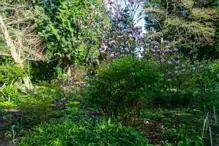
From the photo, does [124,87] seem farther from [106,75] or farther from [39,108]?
[39,108]

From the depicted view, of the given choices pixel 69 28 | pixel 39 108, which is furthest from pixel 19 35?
pixel 39 108

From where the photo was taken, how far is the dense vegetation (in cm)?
326

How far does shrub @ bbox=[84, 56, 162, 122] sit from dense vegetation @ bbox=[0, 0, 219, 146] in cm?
2

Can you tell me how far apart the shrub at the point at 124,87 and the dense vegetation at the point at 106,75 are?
0.02m

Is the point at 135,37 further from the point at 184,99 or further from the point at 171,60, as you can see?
the point at 184,99

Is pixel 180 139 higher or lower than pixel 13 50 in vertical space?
lower

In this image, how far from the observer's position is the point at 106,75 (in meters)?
3.43

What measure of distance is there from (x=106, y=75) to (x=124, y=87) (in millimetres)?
333

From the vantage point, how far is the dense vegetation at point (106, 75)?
326cm

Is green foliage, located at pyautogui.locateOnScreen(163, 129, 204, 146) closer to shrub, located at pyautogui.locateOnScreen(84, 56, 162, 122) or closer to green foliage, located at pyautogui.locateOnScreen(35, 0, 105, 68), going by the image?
shrub, located at pyautogui.locateOnScreen(84, 56, 162, 122)

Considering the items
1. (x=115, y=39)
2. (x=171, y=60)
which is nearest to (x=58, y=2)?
(x=115, y=39)

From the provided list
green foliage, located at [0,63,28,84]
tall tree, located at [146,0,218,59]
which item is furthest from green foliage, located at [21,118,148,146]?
tall tree, located at [146,0,218,59]

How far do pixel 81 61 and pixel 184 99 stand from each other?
4940 mm

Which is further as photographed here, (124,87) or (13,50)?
(13,50)
